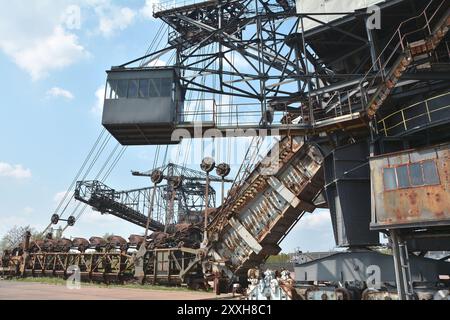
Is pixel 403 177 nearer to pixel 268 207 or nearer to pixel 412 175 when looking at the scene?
pixel 412 175

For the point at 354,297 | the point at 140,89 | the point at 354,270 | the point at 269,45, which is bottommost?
the point at 354,297

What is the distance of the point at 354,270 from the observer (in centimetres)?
1208

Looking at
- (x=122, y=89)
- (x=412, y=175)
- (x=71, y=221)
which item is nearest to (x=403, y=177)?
(x=412, y=175)

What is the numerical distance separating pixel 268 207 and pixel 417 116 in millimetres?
7373

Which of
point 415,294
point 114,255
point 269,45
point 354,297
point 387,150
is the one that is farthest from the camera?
point 114,255

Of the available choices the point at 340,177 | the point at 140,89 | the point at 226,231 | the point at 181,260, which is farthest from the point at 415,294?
the point at 140,89

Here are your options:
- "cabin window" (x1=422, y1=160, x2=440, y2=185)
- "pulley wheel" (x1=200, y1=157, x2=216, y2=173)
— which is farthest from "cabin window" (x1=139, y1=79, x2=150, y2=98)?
"cabin window" (x1=422, y1=160, x2=440, y2=185)

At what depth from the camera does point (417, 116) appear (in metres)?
12.5

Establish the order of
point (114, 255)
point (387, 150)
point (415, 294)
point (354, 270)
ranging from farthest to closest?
point (114, 255), point (387, 150), point (354, 270), point (415, 294)

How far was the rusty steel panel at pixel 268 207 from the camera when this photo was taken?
15.4 m

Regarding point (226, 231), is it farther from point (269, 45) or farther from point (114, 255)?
point (269, 45)

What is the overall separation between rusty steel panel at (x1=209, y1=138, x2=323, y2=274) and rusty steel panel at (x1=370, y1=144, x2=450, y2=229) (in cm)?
380

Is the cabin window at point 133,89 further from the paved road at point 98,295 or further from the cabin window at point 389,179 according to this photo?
the cabin window at point 389,179
